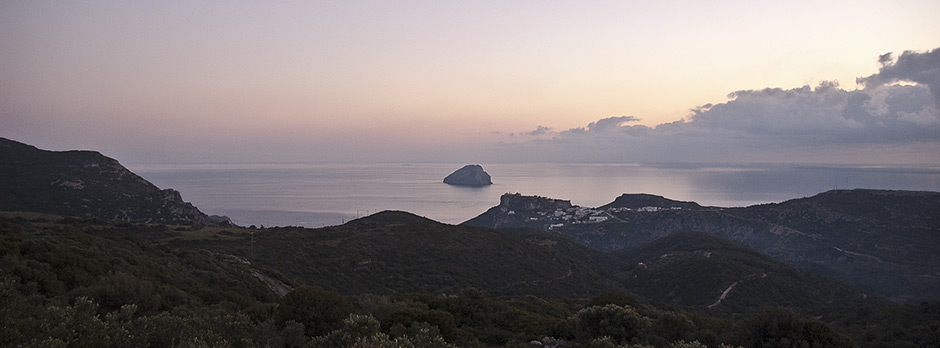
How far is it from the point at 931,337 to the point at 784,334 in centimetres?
1105

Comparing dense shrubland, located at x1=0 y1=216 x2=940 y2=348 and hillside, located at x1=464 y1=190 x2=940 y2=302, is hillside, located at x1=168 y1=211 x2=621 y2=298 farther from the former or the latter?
hillside, located at x1=464 y1=190 x2=940 y2=302

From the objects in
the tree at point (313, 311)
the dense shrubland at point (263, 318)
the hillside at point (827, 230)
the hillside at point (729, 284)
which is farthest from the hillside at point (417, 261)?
the hillside at point (827, 230)

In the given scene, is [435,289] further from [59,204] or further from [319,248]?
[59,204]

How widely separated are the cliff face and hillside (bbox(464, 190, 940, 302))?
63.9 meters

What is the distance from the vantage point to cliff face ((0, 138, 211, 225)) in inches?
1746

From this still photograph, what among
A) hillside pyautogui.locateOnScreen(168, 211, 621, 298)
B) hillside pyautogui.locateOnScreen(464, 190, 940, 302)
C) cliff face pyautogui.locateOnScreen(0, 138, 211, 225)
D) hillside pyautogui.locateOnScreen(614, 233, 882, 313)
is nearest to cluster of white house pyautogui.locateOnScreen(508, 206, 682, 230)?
hillside pyautogui.locateOnScreen(464, 190, 940, 302)

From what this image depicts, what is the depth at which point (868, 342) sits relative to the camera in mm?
17016

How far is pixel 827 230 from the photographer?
7412cm

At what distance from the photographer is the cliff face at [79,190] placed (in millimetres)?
44344

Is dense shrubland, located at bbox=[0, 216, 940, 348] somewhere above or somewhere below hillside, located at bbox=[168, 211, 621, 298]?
above

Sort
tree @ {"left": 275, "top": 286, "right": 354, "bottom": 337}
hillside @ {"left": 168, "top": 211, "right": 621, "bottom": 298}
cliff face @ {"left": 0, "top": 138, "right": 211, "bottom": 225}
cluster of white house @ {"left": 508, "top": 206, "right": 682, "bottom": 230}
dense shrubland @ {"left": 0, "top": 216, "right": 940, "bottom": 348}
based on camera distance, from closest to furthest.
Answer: dense shrubland @ {"left": 0, "top": 216, "right": 940, "bottom": 348}
tree @ {"left": 275, "top": 286, "right": 354, "bottom": 337}
hillside @ {"left": 168, "top": 211, "right": 621, "bottom": 298}
cliff face @ {"left": 0, "top": 138, "right": 211, "bottom": 225}
cluster of white house @ {"left": 508, "top": 206, "right": 682, "bottom": 230}

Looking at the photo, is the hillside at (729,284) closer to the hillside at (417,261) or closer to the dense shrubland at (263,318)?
the hillside at (417,261)

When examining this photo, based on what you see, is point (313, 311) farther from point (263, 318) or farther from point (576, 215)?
point (576, 215)

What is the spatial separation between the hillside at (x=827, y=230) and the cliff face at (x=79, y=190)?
210 ft
